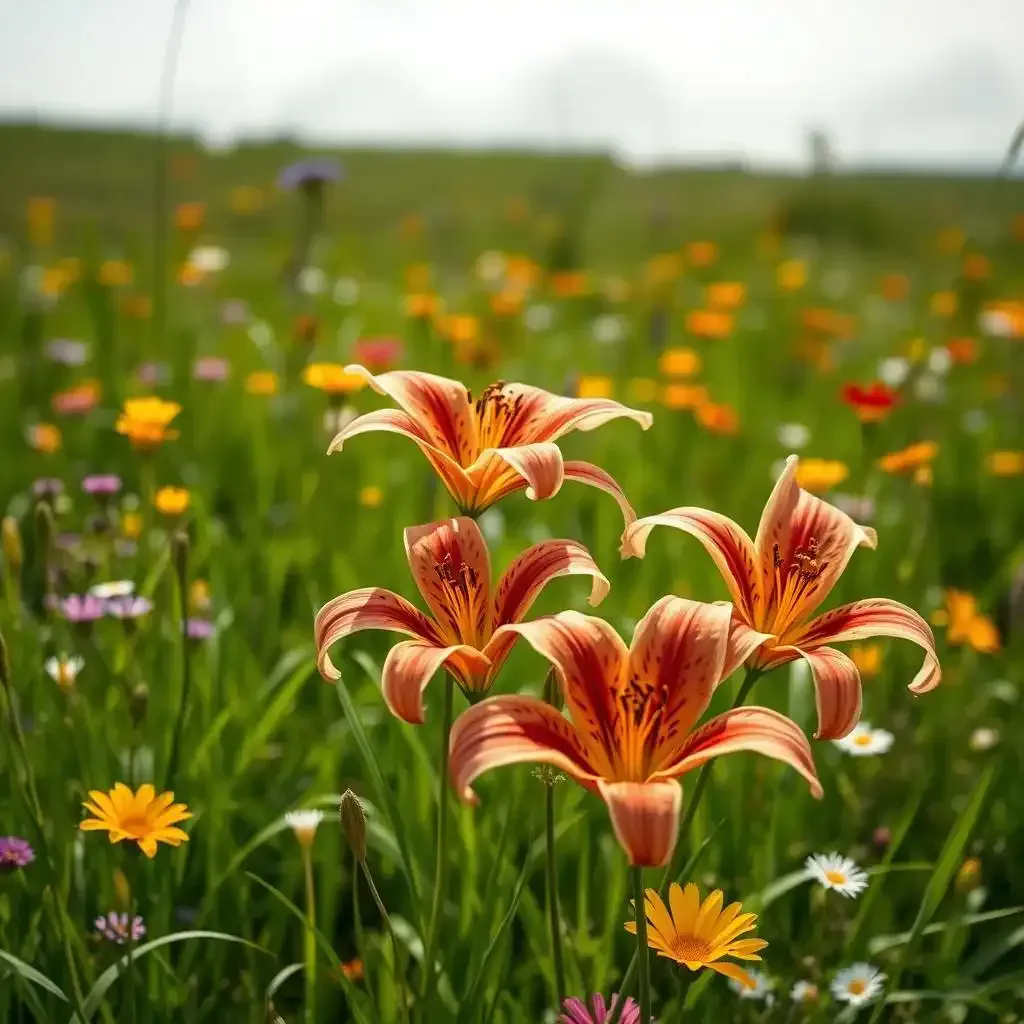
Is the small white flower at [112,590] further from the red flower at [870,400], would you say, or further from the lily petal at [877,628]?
the red flower at [870,400]

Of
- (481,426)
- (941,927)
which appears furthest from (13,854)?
(941,927)

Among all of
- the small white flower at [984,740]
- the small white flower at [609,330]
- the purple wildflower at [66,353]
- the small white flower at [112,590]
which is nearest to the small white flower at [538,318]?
the small white flower at [609,330]

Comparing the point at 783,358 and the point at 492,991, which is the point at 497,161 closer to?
the point at 783,358

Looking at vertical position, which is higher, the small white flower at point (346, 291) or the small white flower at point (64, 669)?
the small white flower at point (346, 291)

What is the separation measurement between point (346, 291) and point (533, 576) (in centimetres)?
523

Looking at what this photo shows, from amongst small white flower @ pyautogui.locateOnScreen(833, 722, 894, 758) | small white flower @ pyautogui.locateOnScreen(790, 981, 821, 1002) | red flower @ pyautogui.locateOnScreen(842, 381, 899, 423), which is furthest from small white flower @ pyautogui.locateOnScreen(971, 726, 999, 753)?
small white flower @ pyautogui.locateOnScreen(790, 981, 821, 1002)

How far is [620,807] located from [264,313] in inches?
188

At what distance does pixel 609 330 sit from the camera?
16.7 feet

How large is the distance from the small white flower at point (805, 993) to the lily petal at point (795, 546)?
0.66 metres

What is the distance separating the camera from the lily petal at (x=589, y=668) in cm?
92

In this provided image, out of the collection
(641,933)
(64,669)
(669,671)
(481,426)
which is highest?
(481,426)

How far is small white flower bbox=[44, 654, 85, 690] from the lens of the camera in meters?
1.66

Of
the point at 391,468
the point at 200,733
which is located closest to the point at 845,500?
the point at 391,468

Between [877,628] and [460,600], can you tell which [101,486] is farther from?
[877,628]
